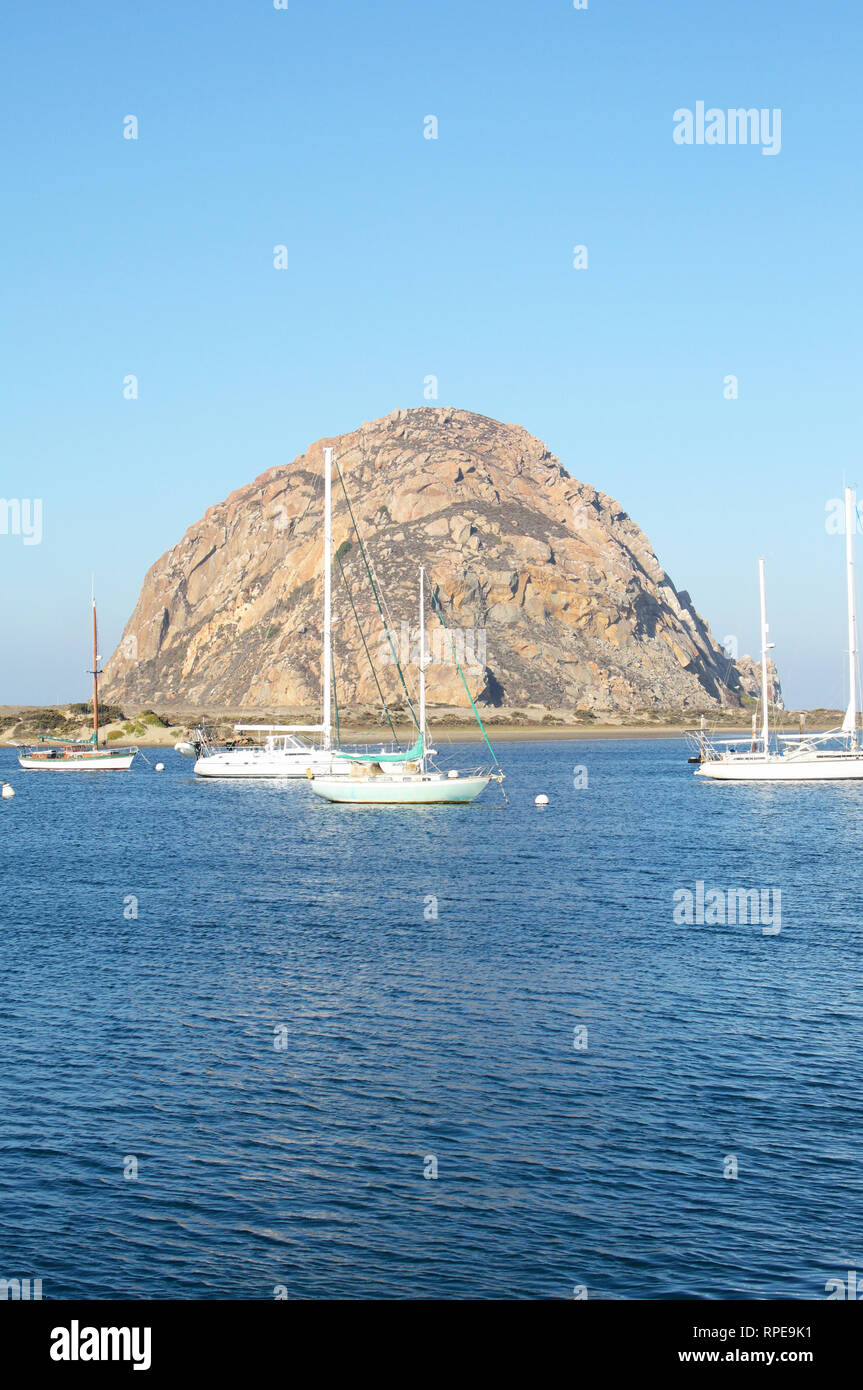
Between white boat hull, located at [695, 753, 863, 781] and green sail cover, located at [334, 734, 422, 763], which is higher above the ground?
green sail cover, located at [334, 734, 422, 763]

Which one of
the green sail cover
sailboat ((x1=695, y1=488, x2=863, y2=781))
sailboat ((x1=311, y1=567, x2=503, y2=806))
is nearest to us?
sailboat ((x1=311, y1=567, x2=503, y2=806))

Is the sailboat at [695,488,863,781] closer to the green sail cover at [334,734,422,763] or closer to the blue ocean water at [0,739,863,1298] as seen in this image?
the green sail cover at [334,734,422,763]

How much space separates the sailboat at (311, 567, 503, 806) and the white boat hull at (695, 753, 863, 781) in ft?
96.2

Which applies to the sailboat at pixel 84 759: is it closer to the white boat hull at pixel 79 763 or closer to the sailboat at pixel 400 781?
the white boat hull at pixel 79 763

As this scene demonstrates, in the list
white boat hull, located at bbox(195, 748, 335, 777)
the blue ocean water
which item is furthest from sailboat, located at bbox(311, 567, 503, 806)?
the blue ocean water

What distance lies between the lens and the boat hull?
233 ft

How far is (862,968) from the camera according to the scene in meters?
30.0

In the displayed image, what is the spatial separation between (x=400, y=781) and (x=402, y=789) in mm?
500
